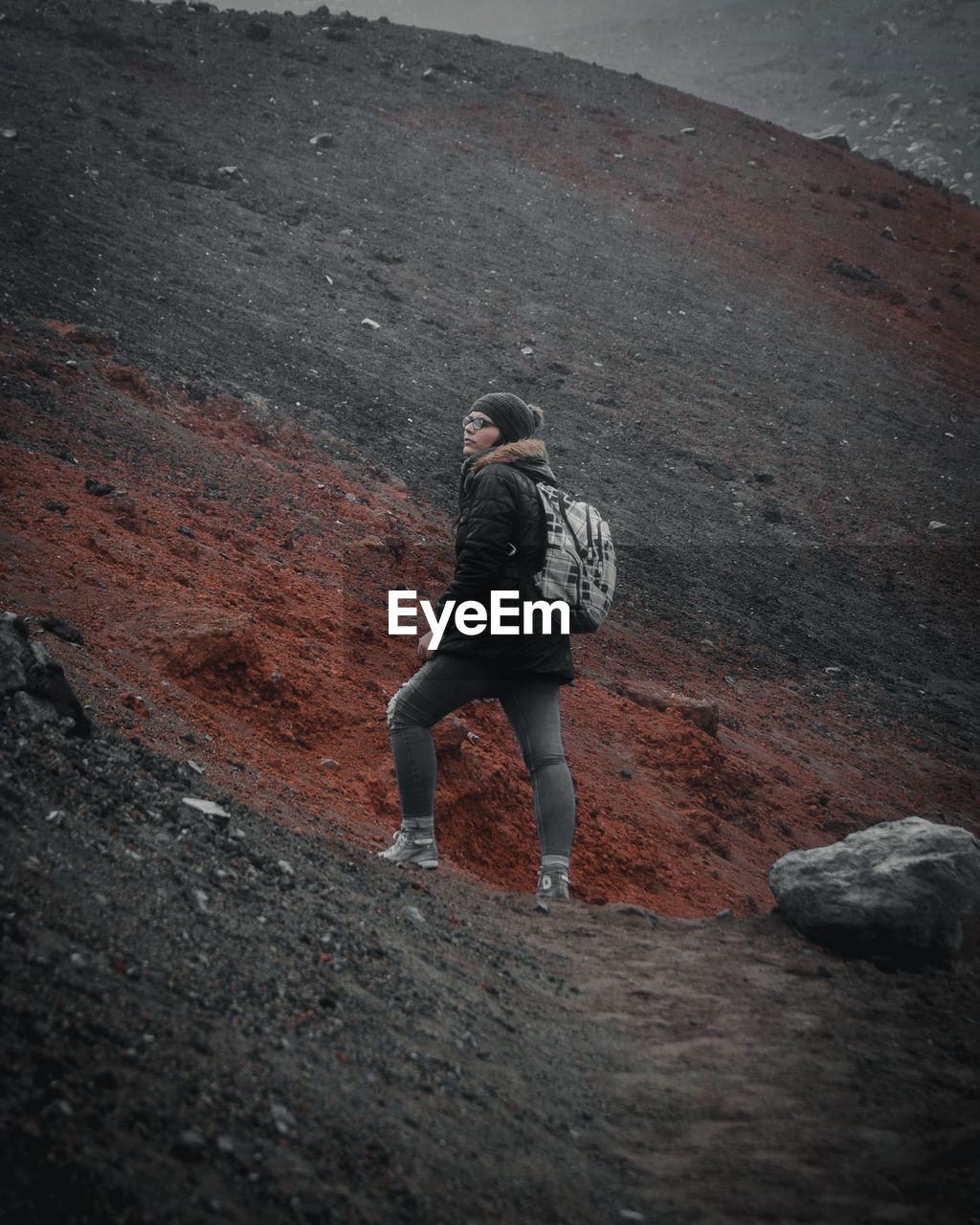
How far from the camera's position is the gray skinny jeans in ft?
10.3

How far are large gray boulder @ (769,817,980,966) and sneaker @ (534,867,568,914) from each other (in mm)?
855

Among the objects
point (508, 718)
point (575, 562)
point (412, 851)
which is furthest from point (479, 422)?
point (412, 851)

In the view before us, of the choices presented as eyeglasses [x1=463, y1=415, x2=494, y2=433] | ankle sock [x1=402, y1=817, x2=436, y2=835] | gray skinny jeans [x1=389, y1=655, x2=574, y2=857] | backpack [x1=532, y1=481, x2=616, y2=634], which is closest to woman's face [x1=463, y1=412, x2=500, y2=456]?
eyeglasses [x1=463, y1=415, x2=494, y2=433]

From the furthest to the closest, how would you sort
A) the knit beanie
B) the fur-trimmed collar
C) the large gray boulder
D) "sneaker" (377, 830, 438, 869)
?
"sneaker" (377, 830, 438, 869) → the knit beanie → the fur-trimmed collar → the large gray boulder

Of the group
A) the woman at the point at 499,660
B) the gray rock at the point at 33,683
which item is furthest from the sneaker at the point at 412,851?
the gray rock at the point at 33,683

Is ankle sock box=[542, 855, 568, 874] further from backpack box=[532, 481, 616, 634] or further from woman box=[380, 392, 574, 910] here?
backpack box=[532, 481, 616, 634]

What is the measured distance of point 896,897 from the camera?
2.99 m

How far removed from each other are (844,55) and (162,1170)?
4849 centimetres

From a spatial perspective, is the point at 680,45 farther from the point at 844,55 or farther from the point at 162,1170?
the point at 162,1170

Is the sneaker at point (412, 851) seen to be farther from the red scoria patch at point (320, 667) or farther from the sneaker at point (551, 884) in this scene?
the sneaker at point (551, 884)

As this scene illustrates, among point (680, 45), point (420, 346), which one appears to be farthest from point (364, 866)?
point (680, 45)

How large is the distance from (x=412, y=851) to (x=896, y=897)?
1.77 metres

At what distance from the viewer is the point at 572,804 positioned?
325 cm

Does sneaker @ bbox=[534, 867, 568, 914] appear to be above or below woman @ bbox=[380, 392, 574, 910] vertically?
below
